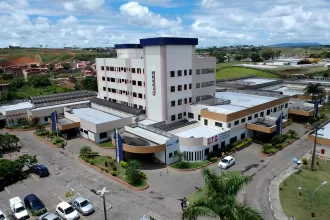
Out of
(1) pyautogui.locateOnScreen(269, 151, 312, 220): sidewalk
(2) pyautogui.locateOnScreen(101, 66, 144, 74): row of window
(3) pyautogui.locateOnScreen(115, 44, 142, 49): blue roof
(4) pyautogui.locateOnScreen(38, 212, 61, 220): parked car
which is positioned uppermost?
(3) pyautogui.locateOnScreen(115, 44, 142, 49): blue roof

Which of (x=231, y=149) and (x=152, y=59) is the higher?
(x=152, y=59)

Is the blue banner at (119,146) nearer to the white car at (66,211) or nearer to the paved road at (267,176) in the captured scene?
the white car at (66,211)

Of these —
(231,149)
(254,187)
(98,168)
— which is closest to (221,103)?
(231,149)

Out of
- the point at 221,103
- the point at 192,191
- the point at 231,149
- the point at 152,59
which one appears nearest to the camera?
the point at 192,191

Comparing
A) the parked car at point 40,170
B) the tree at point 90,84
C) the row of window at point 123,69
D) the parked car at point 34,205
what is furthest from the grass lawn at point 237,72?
the parked car at point 34,205

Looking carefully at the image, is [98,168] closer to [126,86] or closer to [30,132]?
[126,86]

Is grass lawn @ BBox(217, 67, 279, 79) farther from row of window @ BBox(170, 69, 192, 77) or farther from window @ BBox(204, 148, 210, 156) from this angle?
window @ BBox(204, 148, 210, 156)

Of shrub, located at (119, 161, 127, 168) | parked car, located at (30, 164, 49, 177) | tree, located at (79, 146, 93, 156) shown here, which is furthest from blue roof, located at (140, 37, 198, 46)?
parked car, located at (30, 164, 49, 177)
